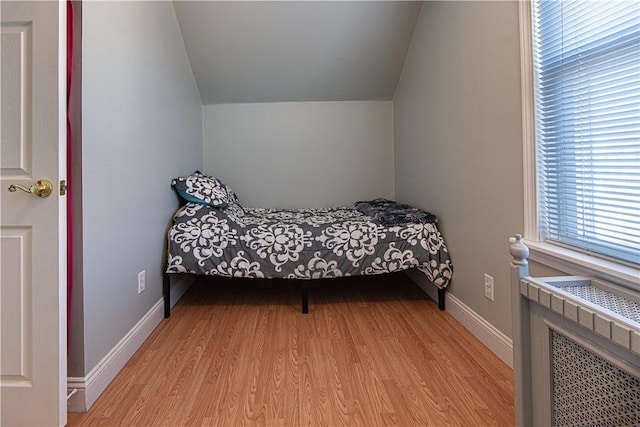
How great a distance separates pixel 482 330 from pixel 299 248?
4.21ft

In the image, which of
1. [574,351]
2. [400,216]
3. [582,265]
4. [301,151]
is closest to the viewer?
[574,351]

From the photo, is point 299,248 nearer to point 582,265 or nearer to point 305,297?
point 305,297

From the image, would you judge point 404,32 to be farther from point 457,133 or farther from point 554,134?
point 554,134

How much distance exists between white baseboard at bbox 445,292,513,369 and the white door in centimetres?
202

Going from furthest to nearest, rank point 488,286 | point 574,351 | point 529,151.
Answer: point 488,286
point 529,151
point 574,351

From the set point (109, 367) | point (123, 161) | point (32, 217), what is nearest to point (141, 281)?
point (109, 367)

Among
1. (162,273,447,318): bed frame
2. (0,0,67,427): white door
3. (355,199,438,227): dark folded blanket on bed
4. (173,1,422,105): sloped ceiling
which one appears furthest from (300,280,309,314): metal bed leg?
(173,1,422,105): sloped ceiling

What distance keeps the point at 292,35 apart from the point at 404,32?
102 centimetres

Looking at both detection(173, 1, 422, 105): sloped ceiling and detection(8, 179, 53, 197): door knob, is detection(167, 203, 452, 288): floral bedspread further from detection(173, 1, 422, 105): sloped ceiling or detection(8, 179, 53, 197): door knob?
detection(173, 1, 422, 105): sloped ceiling

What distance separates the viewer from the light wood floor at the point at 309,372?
1311 millimetres

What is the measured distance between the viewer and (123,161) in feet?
5.61

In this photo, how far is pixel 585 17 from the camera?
1232 mm

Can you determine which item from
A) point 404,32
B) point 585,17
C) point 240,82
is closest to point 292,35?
point 240,82

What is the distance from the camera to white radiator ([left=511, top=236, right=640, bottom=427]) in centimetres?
75
